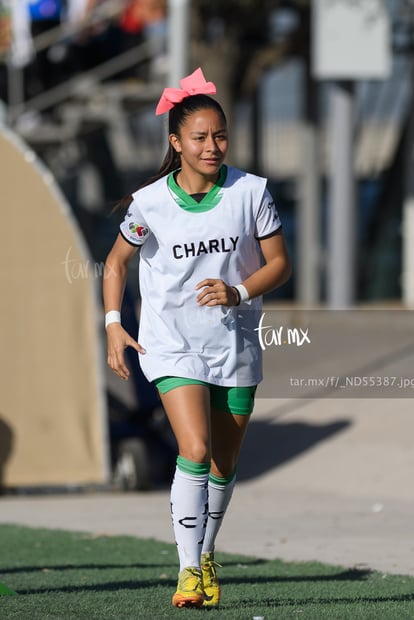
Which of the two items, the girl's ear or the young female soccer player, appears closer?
the young female soccer player

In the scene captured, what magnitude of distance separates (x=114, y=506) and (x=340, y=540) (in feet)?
8.98

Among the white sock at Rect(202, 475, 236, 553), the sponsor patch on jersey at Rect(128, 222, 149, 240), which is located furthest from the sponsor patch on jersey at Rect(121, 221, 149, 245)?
the white sock at Rect(202, 475, 236, 553)

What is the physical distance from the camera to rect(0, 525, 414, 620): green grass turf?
218 inches

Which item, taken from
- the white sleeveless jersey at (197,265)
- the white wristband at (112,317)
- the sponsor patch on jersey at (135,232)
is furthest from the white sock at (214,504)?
the sponsor patch on jersey at (135,232)

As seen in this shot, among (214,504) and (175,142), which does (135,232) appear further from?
(214,504)

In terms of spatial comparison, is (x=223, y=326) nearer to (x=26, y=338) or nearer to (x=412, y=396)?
(x=412, y=396)

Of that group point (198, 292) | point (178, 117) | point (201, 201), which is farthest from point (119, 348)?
point (178, 117)

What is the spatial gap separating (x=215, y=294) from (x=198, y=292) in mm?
113

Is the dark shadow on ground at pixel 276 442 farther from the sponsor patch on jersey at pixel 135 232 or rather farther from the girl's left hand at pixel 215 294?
the girl's left hand at pixel 215 294

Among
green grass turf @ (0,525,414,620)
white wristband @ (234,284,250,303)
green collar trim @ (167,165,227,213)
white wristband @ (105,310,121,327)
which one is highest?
green collar trim @ (167,165,227,213)

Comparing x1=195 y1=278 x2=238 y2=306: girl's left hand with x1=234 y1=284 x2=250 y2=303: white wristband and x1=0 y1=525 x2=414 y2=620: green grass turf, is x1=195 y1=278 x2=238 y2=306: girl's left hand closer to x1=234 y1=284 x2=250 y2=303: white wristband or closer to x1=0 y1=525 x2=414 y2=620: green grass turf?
x1=234 y1=284 x2=250 y2=303: white wristband

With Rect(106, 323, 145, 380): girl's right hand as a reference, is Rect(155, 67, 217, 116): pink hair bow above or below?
above

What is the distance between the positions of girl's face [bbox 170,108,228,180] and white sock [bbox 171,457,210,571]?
1.11 meters

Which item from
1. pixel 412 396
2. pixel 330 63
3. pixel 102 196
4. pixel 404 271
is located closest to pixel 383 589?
pixel 412 396
